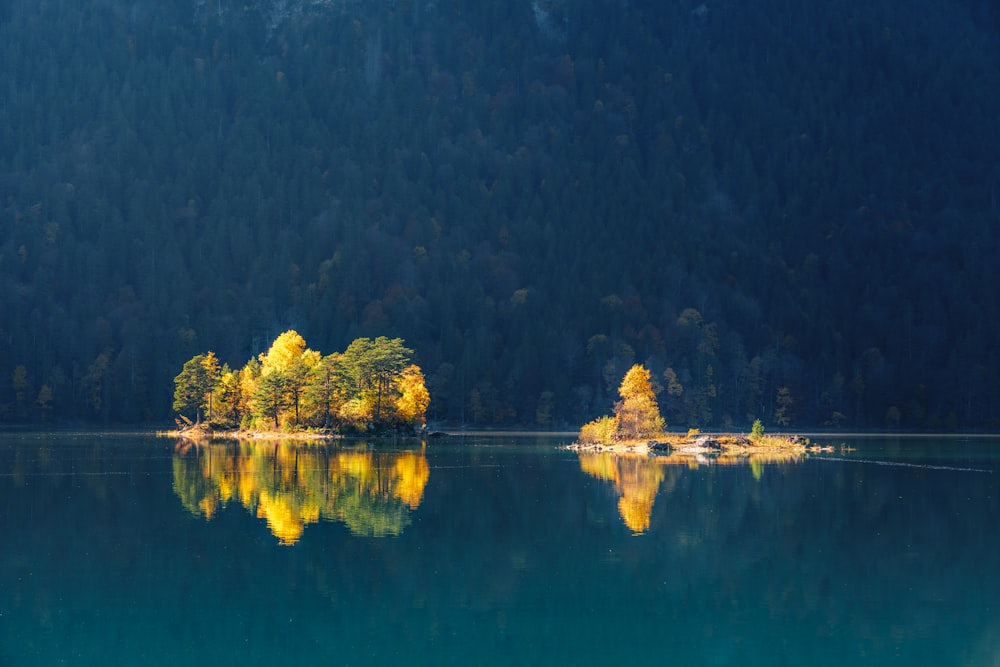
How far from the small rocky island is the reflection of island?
21993mm

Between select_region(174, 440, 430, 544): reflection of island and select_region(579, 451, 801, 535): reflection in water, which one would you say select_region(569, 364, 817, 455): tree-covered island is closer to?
select_region(579, 451, 801, 535): reflection in water

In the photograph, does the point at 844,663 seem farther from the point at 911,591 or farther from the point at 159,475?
Answer: the point at 159,475

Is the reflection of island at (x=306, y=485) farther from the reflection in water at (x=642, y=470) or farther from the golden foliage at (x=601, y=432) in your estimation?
the golden foliage at (x=601, y=432)

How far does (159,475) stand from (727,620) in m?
45.3

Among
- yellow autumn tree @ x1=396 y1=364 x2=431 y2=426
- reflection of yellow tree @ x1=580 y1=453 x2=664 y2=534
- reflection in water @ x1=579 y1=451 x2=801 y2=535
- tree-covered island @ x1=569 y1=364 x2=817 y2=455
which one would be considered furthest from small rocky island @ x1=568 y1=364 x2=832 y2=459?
yellow autumn tree @ x1=396 y1=364 x2=431 y2=426

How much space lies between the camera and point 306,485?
200 feet

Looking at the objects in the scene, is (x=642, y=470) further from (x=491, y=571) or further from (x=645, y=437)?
(x=491, y=571)

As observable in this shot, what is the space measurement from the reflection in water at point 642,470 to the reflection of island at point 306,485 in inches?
373

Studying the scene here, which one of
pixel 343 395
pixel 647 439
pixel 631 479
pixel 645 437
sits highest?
pixel 343 395

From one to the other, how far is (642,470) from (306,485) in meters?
25.3

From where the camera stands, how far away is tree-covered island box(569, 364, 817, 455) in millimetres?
103562

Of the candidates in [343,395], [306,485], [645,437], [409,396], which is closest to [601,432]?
[645,437]

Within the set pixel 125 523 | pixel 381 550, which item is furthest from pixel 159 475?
pixel 381 550

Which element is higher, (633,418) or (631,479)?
(633,418)
